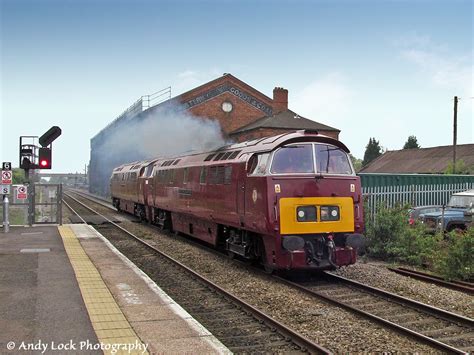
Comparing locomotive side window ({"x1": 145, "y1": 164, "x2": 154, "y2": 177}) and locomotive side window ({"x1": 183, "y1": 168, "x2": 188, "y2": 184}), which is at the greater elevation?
locomotive side window ({"x1": 145, "y1": 164, "x2": 154, "y2": 177})

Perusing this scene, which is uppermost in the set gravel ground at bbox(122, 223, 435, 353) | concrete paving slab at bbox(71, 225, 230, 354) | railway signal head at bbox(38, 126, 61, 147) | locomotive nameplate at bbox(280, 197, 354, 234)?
railway signal head at bbox(38, 126, 61, 147)

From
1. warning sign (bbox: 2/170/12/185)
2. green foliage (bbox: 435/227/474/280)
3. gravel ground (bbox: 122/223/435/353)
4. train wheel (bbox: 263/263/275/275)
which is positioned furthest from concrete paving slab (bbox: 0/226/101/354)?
green foliage (bbox: 435/227/474/280)

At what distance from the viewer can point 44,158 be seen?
17656 mm

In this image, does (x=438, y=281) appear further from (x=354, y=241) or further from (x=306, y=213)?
(x=306, y=213)

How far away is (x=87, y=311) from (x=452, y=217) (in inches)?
494

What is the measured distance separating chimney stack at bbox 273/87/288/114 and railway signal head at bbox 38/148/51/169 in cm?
2424

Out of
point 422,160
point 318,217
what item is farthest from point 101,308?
point 422,160

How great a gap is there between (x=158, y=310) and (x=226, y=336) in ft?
3.62

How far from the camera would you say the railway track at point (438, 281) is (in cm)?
973

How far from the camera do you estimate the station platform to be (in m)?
5.66

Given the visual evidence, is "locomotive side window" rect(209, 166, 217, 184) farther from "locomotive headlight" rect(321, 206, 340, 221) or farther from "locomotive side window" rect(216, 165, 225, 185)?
"locomotive headlight" rect(321, 206, 340, 221)

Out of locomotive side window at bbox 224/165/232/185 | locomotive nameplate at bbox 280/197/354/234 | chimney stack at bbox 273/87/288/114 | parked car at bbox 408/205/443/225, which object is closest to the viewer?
locomotive nameplate at bbox 280/197/354/234

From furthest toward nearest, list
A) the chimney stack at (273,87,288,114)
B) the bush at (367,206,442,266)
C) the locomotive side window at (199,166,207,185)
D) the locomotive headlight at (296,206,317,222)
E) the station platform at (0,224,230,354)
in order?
the chimney stack at (273,87,288,114) < the locomotive side window at (199,166,207,185) < the bush at (367,206,442,266) < the locomotive headlight at (296,206,317,222) < the station platform at (0,224,230,354)

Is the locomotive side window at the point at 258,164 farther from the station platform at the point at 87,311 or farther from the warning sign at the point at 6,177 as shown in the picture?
the warning sign at the point at 6,177
